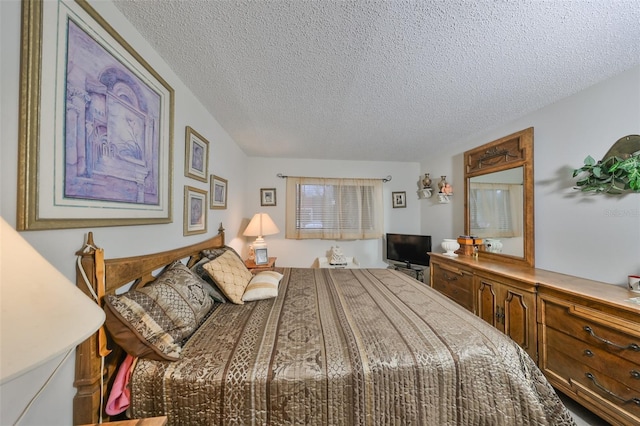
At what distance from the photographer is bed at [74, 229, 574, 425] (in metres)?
0.86

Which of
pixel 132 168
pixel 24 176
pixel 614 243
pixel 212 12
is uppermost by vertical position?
pixel 212 12

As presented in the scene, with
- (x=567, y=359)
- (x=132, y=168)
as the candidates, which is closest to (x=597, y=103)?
(x=567, y=359)

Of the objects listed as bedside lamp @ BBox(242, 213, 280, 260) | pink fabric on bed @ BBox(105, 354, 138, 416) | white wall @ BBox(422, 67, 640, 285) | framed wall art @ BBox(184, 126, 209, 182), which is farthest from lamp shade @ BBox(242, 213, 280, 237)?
white wall @ BBox(422, 67, 640, 285)

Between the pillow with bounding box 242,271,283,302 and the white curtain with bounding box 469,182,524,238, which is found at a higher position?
the white curtain with bounding box 469,182,524,238

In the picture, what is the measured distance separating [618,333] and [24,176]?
2893 mm

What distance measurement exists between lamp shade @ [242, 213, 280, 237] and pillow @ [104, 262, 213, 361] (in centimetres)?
159

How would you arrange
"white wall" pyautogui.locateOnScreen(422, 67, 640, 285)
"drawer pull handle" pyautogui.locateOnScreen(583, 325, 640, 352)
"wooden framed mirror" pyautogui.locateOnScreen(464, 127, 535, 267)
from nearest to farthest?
1. "drawer pull handle" pyautogui.locateOnScreen(583, 325, 640, 352)
2. "white wall" pyautogui.locateOnScreen(422, 67, 640, 285)
3. "wooden framed mirror" pyautogui.locateOnScreen(464, 127, 535, 267)

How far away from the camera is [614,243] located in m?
1.54

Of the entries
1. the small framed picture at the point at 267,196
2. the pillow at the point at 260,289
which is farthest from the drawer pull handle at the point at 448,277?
the small framed picture at the point at 267,196

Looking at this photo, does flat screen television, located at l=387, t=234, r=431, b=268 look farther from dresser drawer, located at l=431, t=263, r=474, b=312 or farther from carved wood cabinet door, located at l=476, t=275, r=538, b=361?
carved wood cabinet door, located at l=476, t=275, r=538, b=361

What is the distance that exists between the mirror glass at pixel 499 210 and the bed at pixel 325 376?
158 cm

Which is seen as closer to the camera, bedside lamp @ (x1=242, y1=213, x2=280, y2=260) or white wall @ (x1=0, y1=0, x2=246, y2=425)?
white wall @ (x1=0, y1=0, x2=246, y2=425)

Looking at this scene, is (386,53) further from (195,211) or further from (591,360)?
(591,360)

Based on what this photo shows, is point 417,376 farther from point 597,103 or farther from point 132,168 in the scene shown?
point 597,103
